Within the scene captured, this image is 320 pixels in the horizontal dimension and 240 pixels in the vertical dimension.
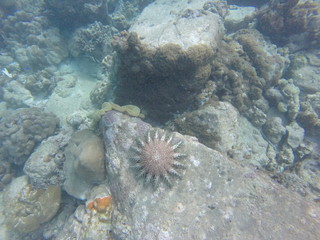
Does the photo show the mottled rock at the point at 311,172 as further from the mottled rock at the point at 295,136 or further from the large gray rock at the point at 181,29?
the large gray rock at the point at 181,29

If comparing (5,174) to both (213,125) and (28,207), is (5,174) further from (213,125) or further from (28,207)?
(213,125)

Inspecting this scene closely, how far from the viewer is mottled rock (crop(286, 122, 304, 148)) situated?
6.63 metres

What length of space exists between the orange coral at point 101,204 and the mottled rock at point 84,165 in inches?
22.6

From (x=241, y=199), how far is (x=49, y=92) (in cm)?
947

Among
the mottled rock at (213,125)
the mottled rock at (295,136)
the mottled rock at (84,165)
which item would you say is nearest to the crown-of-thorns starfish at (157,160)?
the mottled rock at (84,165)

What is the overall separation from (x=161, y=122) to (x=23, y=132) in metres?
5.46

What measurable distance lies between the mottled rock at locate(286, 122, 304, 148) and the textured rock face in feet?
11.0

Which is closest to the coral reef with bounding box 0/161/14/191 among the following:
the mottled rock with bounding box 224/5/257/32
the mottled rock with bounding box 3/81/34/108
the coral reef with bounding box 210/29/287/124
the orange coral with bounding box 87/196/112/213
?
the mottled rock with bounding box 3/81/34/108

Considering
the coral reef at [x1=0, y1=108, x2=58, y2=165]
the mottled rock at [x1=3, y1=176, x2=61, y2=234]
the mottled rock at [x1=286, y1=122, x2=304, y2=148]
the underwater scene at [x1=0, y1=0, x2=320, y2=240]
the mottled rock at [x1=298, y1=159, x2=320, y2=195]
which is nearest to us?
the underwater scene at [x1=0, y1=0, x2=320, y2=240]

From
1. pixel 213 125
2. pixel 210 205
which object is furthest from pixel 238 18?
pixel 210 205

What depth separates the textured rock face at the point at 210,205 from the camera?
349 cm

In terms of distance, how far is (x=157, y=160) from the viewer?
3971mm

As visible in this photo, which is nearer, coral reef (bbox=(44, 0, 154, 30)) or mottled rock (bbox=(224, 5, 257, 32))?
mottled rock (bbox=(224, 5, 257, 32))

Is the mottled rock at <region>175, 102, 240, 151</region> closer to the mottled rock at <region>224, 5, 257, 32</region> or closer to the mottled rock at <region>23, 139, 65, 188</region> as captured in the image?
the mottled rock at <region>23, 139, 65, 188</region>
